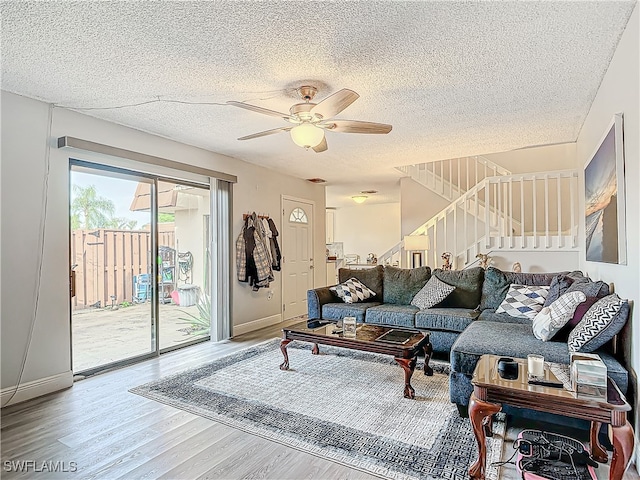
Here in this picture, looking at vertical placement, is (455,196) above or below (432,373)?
above

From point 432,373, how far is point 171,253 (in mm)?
3186

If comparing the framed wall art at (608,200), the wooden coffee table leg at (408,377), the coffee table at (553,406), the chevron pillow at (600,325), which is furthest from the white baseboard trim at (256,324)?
the framed wall art at (608,200)

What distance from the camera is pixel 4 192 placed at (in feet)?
9.56

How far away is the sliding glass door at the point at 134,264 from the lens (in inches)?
142

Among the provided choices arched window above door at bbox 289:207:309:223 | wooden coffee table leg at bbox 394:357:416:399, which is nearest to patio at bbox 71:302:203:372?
arched window above door at bbox 289:207:309:223

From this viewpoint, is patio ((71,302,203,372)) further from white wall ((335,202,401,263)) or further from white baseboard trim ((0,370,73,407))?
white wall ((335,202,401,263))

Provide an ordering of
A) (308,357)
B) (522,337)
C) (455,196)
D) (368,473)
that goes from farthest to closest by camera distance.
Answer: (455,196) < (308,357) < (522,337) < (368,473)

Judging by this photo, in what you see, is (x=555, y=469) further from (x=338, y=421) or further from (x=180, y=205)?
(x=180, y=205)

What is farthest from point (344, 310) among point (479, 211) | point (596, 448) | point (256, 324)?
point (479, 211)

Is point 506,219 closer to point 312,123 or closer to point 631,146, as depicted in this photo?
point 631,146

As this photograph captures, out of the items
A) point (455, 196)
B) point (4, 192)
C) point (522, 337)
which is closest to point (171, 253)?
point (4, 192)

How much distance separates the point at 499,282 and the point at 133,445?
3.87 m

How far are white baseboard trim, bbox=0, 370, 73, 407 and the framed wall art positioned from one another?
431cm

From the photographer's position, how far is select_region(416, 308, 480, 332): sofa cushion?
3853mm
